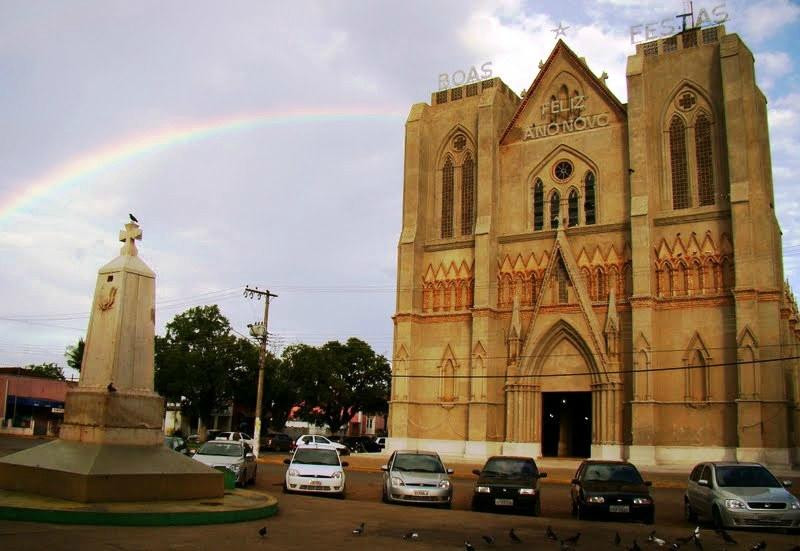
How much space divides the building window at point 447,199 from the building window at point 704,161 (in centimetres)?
1383

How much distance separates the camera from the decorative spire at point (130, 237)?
14.9 m

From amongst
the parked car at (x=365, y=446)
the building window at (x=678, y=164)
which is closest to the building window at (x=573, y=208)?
the building window at (x=678, y=164)

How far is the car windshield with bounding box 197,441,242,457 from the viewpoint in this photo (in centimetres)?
2211

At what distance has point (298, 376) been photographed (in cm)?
6347

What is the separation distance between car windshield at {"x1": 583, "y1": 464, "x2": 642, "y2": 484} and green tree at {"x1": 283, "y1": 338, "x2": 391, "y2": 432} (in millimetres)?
45747

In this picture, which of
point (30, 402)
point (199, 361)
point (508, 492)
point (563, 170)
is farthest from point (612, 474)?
point (30, 402)

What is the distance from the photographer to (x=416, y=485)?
18.8 m

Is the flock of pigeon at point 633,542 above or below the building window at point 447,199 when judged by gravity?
below

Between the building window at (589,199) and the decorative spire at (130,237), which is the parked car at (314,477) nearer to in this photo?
the decorative spire at (130,237)

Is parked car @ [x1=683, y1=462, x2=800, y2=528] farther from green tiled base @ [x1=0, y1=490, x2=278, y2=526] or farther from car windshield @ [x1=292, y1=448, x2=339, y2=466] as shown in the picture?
car windshield @ [x1=292, y1=448, x2=339, y2=466]

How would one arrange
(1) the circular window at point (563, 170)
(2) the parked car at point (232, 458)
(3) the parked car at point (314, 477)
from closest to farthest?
(3) the parked car at point (314, 477), (2) the parked car at point (232, 458), (1) the circular window at point (563, 170)

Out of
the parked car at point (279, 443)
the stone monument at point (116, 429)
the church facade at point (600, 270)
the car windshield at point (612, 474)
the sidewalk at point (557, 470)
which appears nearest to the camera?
the stone monument at point (116, 429)

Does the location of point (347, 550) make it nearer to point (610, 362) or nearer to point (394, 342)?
point (610, 362)

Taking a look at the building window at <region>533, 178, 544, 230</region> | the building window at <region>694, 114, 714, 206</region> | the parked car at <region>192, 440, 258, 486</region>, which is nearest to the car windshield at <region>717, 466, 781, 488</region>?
the parked car at <region>192, 440, 258, 486</region>
